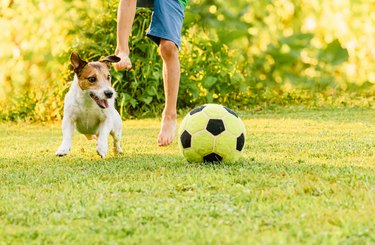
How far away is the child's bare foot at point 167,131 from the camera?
14.7ft

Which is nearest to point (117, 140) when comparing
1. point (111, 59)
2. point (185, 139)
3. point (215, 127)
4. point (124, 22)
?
point (111, 59)

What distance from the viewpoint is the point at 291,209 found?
2.56m

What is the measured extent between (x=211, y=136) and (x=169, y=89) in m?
1.10

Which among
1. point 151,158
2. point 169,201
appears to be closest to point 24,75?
point 151,158

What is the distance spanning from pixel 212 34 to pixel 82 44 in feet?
4.68

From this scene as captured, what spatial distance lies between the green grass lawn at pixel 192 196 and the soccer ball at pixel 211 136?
75 millimetres

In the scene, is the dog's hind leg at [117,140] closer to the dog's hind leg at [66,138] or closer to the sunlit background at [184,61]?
the dog's hind leg at [66,138]

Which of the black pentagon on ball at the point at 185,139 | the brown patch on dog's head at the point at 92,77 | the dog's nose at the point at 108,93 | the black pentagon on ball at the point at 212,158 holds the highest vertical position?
the brown patch on dog's head at the point at 92,77

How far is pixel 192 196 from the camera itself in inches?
111

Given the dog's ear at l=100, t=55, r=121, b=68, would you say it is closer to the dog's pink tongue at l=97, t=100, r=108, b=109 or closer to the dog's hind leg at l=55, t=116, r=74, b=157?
the dog's pink tongue at l=97, t=100, r=108, b=109

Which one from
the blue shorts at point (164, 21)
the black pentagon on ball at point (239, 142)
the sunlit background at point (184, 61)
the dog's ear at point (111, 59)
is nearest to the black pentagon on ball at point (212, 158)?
the black pentagon on ball at point (239, 142)

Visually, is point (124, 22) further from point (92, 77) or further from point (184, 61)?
point (184, 61)

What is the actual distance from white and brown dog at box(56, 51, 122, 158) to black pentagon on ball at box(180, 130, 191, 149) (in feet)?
2.10

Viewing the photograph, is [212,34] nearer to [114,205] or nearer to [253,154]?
[253,154]
